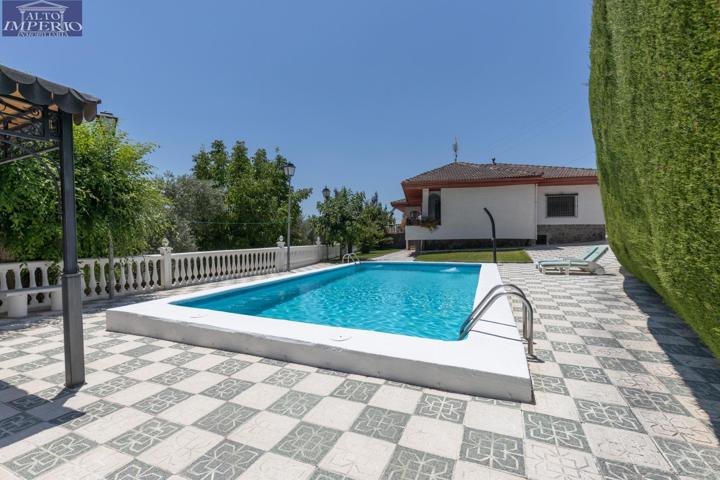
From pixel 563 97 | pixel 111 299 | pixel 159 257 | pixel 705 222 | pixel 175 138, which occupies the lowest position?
pixel 111 299

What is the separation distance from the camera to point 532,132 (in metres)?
26.9

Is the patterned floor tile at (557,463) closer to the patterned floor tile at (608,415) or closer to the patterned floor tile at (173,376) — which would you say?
the patterned floor tile at (608,415)

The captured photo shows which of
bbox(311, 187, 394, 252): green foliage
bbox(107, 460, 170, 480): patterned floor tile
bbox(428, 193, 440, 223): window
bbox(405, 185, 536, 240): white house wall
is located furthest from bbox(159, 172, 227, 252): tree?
bbox(107, 460, 170, 480): patterned floor tile

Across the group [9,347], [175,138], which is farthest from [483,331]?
[175,138]

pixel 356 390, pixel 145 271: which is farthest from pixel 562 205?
pixel 145 271

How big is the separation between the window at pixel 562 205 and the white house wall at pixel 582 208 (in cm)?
22

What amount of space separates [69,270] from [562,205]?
2237 cm

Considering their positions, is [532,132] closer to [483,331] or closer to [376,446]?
[483,331]

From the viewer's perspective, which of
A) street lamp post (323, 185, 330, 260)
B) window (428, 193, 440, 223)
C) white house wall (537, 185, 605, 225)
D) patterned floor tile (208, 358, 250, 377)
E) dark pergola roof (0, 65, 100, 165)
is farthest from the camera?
window (428, 193, 440, 223)

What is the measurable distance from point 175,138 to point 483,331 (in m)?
25.6

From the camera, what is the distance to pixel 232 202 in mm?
21672

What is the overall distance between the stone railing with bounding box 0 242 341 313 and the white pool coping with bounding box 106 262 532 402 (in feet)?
4.56

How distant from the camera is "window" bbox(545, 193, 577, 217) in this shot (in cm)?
1877

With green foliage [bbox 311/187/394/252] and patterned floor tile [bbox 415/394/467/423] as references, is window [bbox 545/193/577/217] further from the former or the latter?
patterned floor tile [bbox 415/394/467/423]
